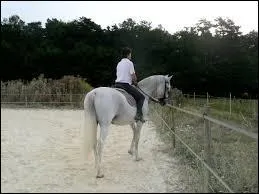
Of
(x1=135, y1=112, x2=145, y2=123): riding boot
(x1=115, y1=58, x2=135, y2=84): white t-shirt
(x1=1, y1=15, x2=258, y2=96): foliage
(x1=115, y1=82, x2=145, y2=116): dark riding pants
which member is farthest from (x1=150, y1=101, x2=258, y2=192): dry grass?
(x1=1, y1=15, x2=258, y2=96): foliage

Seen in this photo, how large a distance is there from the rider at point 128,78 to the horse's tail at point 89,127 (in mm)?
977

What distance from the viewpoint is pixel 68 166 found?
7238mm

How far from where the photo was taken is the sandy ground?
5652 mm

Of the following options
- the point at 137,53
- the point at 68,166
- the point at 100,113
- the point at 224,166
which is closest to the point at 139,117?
the point at 100,113

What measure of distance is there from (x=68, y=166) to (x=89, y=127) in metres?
0.74

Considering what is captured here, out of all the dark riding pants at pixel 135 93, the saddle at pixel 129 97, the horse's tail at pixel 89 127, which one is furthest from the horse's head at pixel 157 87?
the horse's tail at pixel 89 127

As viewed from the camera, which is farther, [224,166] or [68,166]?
[68,166]

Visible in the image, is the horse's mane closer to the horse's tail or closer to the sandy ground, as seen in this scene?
the sandy ground

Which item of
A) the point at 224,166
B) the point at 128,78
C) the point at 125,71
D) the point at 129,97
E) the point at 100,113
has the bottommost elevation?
the point at 224,166

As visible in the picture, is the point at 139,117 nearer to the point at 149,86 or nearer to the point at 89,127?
the point at 149,86

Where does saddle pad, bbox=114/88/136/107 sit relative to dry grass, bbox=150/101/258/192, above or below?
above

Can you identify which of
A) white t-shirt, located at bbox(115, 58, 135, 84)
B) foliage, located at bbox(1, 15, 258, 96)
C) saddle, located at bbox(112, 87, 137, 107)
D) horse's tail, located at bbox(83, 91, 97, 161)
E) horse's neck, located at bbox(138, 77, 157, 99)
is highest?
foliage, located at bbox(1, 15, 258, 96)

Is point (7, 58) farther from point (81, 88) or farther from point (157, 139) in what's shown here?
point (157, 139)

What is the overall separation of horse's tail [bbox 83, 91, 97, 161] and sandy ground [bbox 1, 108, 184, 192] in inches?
14.4
